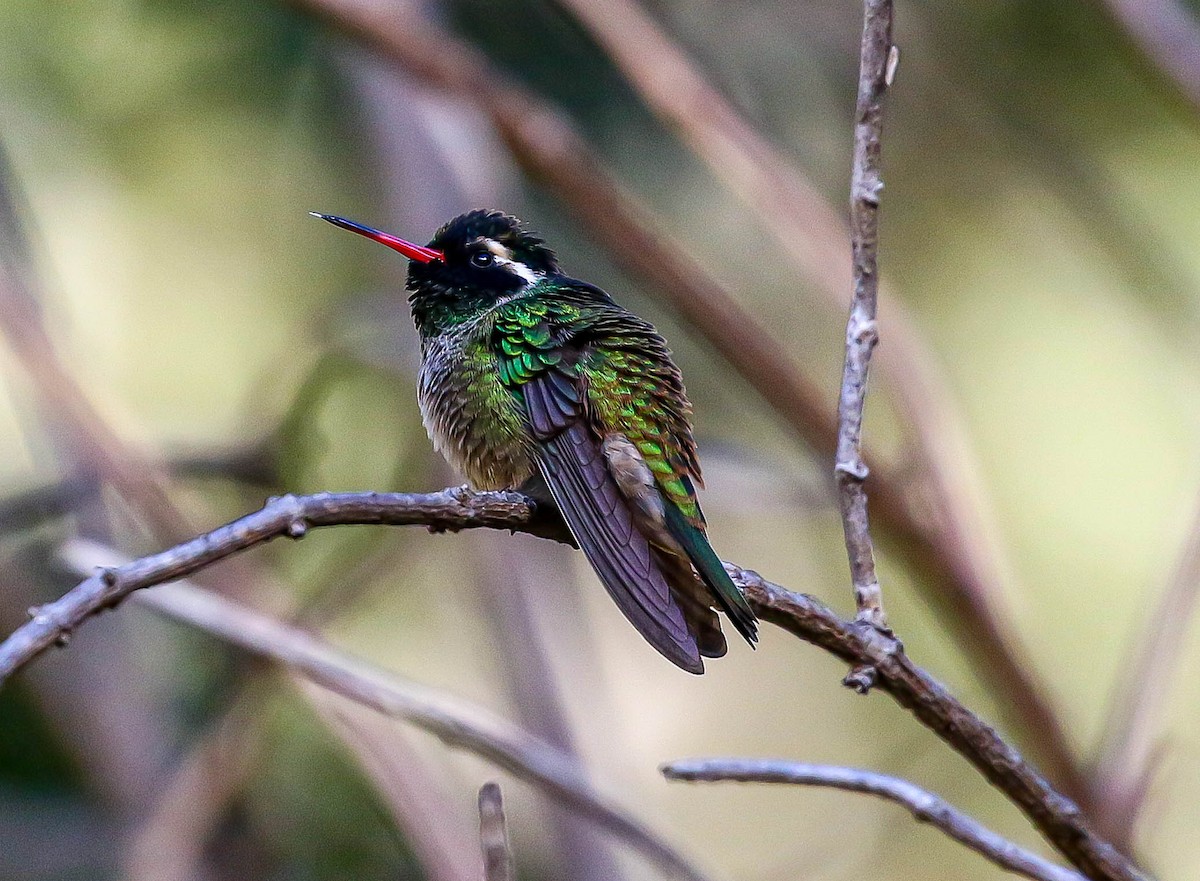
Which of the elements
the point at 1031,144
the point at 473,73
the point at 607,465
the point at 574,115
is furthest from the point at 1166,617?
the point at 574,115

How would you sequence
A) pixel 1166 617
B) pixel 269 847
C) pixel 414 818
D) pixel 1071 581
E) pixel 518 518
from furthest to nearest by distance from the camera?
pixel 1071 581, pixel 269 847, pixel 414 818, pixel 1166 617, pixel 518 518

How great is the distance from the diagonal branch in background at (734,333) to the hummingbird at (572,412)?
0.59 m

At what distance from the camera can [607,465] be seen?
3.05 metres

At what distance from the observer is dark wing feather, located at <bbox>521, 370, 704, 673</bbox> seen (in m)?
2.56

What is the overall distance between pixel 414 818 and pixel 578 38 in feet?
14.6

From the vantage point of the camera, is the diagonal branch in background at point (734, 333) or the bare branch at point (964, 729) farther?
the diagonal branch in background at point (734, 333)

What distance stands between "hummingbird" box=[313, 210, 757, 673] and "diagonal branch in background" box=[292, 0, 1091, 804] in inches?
23.2

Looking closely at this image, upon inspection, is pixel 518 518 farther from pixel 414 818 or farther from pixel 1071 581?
pixel 1071 581

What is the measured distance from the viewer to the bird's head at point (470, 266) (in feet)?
12.6

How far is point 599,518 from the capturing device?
2.88 m

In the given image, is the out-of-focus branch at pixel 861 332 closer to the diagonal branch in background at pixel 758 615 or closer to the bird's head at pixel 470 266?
the diagonal branch in background at pixel 758 615

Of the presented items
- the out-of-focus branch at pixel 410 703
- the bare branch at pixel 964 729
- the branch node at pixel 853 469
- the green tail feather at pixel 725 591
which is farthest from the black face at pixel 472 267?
the bare branch at pixel 964 729

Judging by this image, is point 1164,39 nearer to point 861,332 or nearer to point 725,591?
point 861,332

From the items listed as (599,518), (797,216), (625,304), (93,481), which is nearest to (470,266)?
(599,518)
